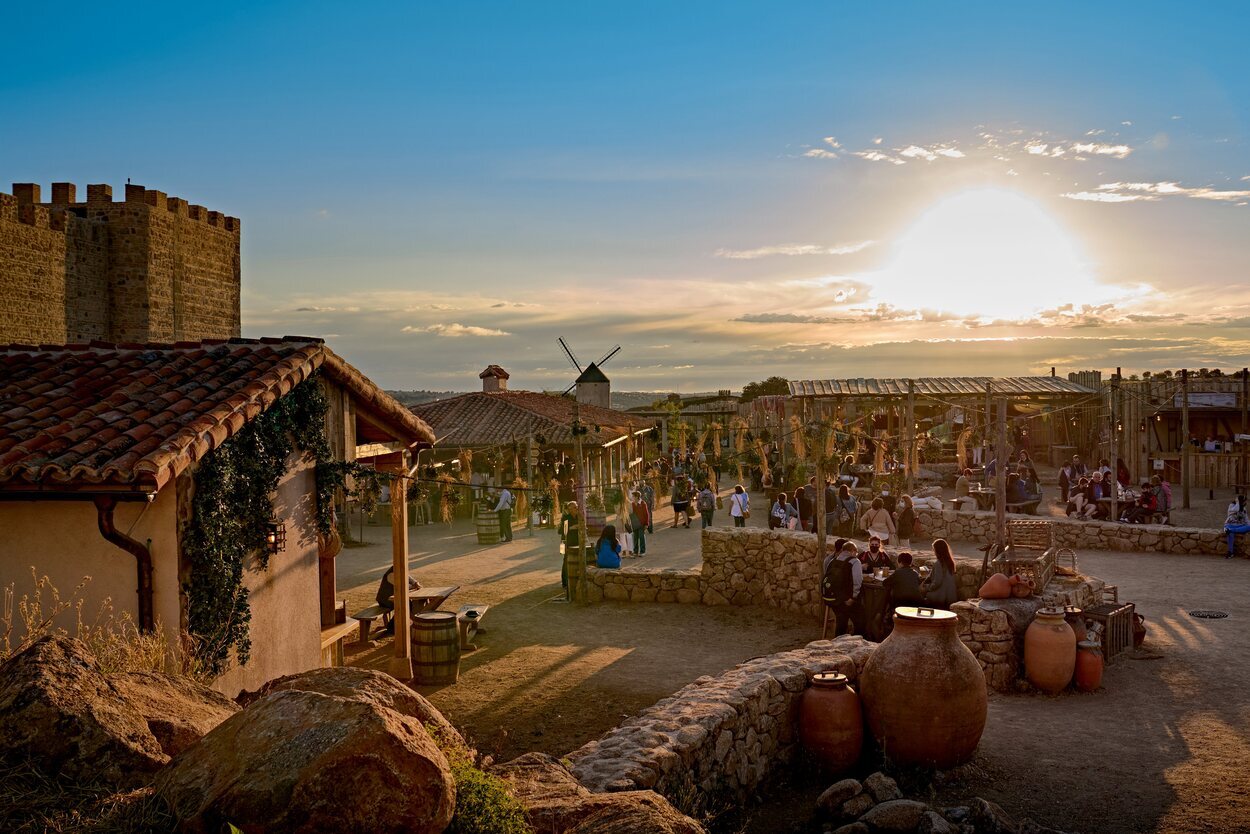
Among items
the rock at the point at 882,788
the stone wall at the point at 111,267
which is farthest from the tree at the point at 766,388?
the rock at the point at 882,788

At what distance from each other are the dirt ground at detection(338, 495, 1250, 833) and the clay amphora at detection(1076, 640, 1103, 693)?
0.53ft

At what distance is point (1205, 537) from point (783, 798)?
13.4 m

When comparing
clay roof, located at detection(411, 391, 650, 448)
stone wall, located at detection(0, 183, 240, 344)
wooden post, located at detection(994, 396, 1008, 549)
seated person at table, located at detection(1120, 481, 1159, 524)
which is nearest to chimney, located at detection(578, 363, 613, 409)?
clay roof, located at detection(411, 391, 650, 448)

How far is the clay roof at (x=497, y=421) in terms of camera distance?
25.6 m

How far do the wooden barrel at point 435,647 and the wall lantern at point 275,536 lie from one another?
2618 mm

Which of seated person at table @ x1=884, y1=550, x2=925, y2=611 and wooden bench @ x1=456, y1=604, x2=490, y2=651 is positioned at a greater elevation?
seated person at table @ x1=884, y1=550, x2=925, y2=611

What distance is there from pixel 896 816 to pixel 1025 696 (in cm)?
404

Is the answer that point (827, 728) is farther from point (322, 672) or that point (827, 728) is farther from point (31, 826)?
point (31, 826)

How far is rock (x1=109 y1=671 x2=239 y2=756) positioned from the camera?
428 cm

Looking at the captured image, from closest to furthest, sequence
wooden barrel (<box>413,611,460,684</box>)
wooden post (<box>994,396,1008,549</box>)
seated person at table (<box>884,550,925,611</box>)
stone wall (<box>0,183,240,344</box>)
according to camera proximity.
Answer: wooden barrel (<box>413,611,460,684</box>), seated person at table (<box>884,550,925,611</box>), wooden post (<box>994,396,1008,549</box>), stone wall (<box>0,183,240,344</box>)

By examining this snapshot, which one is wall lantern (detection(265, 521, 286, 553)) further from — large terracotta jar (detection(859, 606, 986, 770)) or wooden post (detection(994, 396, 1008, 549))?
wooden post (detection(994, 396, 1008, 549))

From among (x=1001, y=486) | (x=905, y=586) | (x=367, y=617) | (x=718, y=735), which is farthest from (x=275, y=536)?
(x=1001, y=486)

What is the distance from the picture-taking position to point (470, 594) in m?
15.3

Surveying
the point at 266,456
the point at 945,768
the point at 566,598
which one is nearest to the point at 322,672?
the point at 266,456
